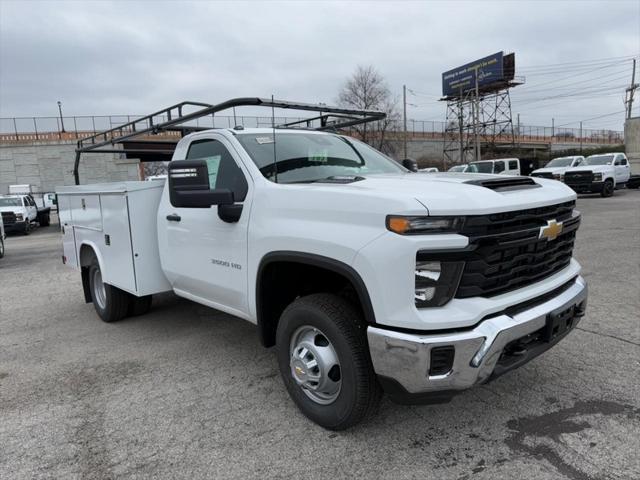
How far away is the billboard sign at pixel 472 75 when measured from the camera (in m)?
54.2

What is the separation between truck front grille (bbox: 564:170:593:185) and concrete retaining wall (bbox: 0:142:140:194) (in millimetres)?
35371

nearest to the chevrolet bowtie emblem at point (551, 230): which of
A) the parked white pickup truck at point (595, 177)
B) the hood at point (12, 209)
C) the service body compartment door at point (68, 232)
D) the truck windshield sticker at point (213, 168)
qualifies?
the truck windshield sticker at point (213, 168)

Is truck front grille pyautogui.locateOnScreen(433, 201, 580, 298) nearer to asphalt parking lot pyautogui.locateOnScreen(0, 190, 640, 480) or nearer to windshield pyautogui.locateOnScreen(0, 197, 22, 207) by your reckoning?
asphalt parking lot pyautogui.locateOnScreen(0, 190, 640, 480)

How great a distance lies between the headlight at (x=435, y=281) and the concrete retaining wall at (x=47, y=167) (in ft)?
145

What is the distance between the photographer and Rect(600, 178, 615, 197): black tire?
2107cm

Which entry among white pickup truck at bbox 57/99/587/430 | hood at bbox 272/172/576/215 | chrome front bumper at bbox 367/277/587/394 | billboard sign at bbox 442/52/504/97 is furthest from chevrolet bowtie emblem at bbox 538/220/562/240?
billboard sign at bbox 442/52/504/97

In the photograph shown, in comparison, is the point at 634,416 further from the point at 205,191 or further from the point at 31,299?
the point at 31,299

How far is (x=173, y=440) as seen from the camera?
9.92 ft

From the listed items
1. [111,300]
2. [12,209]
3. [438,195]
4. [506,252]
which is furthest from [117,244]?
[12,209]

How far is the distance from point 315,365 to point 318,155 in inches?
67.5

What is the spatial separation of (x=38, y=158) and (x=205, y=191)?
48.2m

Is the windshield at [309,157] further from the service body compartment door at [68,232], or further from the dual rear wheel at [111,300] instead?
the service body compartment door at [68,232]

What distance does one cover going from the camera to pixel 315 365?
3.02 metres

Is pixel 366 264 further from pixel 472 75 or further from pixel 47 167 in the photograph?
pixel 472 75
